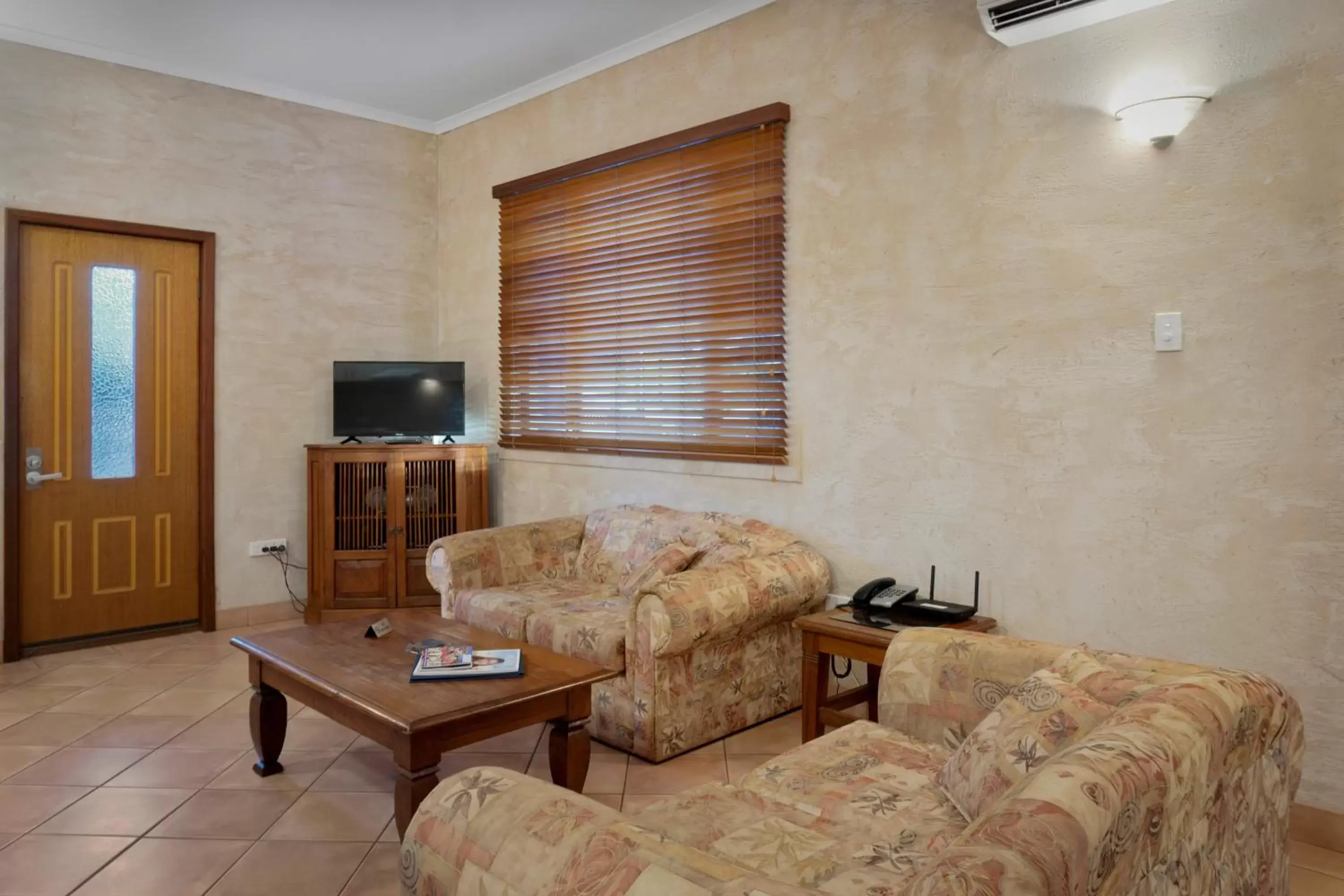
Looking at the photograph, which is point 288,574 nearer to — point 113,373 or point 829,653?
point 113,373

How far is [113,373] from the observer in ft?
15.2

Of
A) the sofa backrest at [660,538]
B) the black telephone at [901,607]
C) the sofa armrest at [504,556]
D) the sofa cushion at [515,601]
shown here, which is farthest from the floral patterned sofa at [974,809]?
the sofa armrest at [504,556]

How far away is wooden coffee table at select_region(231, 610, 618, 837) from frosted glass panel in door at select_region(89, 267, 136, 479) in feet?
7.28

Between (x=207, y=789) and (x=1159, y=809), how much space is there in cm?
278

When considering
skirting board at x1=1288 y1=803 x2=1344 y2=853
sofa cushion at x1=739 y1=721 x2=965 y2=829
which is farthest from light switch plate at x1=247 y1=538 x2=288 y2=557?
skirting board at x1=1288 y1=803 x2=1344 y2=853

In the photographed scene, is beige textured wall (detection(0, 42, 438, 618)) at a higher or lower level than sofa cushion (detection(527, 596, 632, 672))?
higher

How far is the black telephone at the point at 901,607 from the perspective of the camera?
9.84 feet

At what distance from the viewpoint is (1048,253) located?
3.01 metres

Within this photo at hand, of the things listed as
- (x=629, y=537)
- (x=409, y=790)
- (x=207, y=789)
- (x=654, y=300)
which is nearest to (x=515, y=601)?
(x=629, y=537)

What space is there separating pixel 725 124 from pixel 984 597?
2275mm

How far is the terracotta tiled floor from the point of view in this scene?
2.36m

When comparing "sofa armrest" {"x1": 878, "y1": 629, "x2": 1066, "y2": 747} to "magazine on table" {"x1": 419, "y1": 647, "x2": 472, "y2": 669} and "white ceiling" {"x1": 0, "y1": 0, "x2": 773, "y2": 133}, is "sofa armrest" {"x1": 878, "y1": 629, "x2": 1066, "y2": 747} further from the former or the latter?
"white ceiling" {"x1": 0, "y1": 0, "x2": 773, "y2": 133}

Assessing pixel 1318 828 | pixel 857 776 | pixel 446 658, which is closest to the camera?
pixel 857 776

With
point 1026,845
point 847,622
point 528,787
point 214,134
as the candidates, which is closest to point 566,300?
point 214,134
